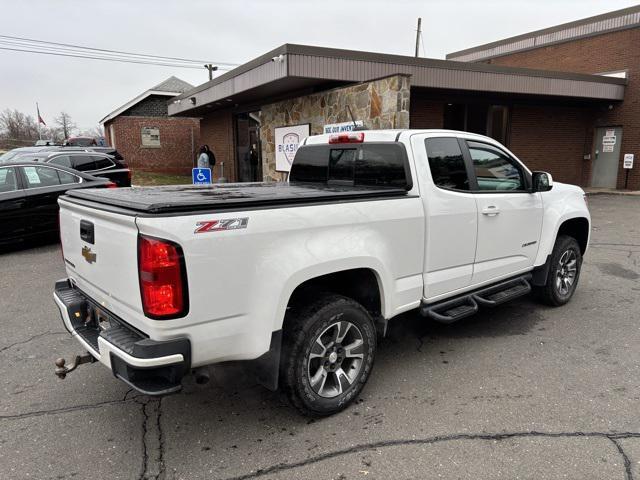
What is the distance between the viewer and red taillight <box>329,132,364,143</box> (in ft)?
13.4

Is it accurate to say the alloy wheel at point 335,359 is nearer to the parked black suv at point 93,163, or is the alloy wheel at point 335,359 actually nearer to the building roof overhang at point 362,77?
the building roof overhang at point 362,77

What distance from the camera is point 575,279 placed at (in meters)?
5.55

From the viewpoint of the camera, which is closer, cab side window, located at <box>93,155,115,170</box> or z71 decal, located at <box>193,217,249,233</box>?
z71 decal, located at <box>193,217,249,233</box>

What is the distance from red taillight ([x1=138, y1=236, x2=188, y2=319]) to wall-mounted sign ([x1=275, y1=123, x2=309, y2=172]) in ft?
35.4

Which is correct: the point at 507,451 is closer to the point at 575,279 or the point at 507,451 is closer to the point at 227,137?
the point at 575,279

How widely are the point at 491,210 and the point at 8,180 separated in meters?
8.00

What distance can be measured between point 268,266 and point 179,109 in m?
17.9

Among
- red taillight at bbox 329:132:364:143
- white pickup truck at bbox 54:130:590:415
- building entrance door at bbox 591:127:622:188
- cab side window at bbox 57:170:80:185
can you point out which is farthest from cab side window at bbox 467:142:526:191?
building entrance door at bbox 591:127:622:188

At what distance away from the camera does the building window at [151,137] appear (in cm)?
2558

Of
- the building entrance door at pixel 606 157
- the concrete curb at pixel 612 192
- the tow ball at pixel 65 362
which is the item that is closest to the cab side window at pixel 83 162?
the tow ball at pixel 65 362

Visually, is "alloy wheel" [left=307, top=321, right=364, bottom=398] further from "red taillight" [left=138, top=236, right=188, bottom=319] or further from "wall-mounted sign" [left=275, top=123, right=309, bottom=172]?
"wall-mounted sign" [left=275, top=123, right=309, bottom=172]

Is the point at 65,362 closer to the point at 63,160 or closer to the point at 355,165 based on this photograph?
the point at 355,165

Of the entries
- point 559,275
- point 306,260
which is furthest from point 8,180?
point 559,275

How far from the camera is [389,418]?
3215 millimetres
